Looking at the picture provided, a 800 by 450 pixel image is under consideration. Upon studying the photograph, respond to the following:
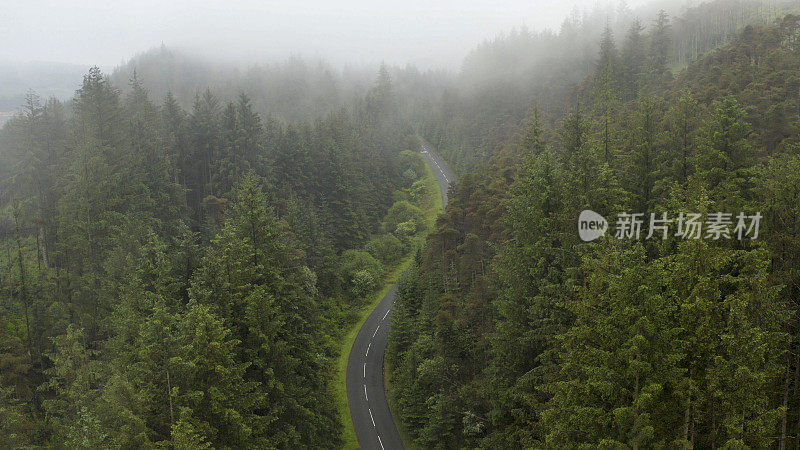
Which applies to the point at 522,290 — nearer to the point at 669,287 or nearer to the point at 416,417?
Answer: the point at 669,287

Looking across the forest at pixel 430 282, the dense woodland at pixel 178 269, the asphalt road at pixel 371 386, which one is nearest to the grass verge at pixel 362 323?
the asphalt road at pixel 371 386

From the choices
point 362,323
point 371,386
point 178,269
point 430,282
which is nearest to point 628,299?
point 178,269

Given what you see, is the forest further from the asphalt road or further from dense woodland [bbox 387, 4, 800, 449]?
the asphalt road

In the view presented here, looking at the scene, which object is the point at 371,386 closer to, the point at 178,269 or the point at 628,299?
the point at 178,269

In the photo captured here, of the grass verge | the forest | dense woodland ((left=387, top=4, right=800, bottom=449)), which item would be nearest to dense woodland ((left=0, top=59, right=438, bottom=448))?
the forest

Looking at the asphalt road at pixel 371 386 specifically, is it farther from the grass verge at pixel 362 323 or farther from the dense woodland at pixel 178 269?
the dense woodland at pixel 178 269
